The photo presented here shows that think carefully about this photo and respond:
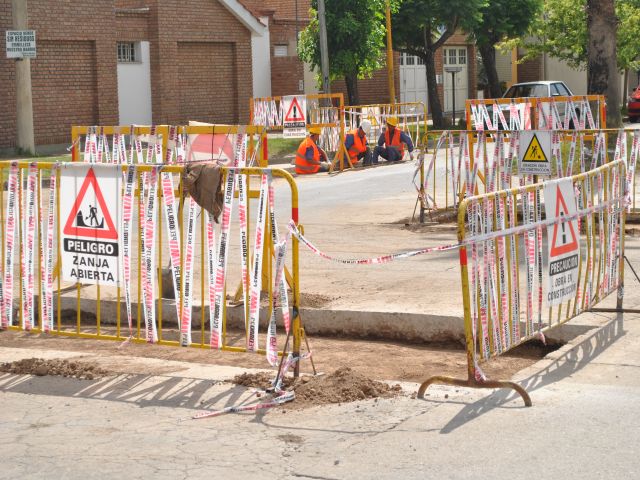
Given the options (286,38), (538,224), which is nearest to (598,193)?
(538,224)

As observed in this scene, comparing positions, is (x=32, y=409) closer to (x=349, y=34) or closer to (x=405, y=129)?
(x=405, y=129)

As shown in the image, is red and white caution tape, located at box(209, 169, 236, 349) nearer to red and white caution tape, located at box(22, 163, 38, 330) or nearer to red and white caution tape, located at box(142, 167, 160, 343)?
red and white caution tape, located at box(142, 167, 160, 343)

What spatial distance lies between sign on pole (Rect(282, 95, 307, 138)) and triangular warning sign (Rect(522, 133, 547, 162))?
13894 mm

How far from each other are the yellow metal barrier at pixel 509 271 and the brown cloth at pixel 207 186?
1738 millimetres

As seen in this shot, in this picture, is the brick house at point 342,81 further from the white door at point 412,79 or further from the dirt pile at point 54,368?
the dirt pile at point 54,368

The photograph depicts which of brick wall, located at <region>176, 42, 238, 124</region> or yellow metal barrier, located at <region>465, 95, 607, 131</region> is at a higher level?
brick wall, located at <region>176, 42, 238, 124</region>

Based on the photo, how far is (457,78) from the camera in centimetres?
5153

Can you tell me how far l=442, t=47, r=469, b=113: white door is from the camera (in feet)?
165

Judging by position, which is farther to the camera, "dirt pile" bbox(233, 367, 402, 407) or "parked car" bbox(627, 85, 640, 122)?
"parked car" bbox(627, 85, 640, 122)

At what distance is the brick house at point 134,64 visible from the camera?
3173 centimetres

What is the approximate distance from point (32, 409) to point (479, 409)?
2.80 metres

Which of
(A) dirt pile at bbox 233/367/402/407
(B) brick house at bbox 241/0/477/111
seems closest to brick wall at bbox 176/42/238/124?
(B) brick house at bbox 241/0/477/111

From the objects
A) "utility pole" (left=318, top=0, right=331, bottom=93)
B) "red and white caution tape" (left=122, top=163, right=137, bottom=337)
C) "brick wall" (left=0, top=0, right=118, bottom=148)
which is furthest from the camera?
"utility pole" (left=318, top=0, right=331, bottom=93)

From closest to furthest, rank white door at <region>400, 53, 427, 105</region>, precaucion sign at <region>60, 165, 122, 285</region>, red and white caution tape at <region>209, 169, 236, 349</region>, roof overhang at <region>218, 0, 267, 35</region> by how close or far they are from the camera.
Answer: red and white caution tape at <region>209, 169, 236, 349</region> < precaucion sign at <region>60, 165, 122, 285</region> < roof overhang at <region>218, 0, 267, 35</region> < white door at <region>400, 53, 427, 105</region>
